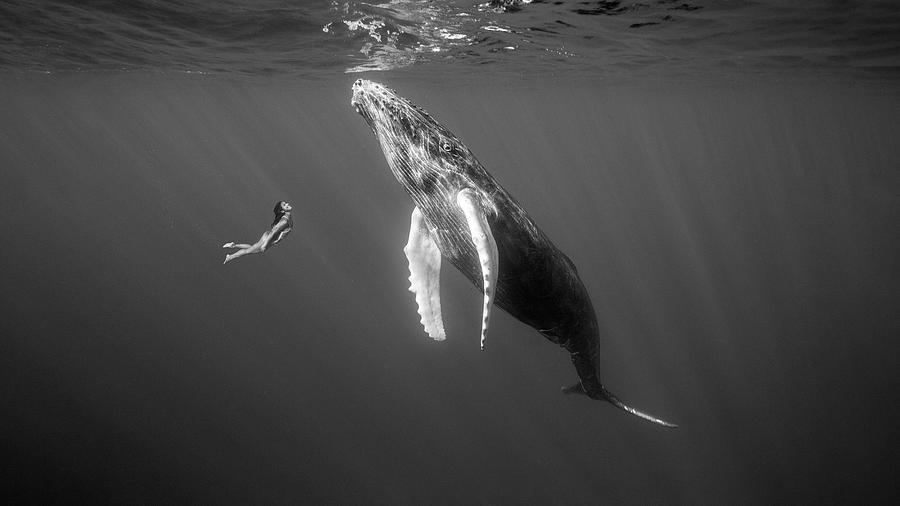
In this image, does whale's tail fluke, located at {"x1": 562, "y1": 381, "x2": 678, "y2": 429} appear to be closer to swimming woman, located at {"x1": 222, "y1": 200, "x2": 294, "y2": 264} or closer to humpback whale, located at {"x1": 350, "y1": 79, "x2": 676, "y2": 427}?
humpback whale, located at {"x1": 350, "y1": 79, "x2": 676, "y2": 427}

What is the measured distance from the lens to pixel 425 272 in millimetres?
3338

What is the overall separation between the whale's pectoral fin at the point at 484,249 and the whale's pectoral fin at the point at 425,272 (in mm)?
957

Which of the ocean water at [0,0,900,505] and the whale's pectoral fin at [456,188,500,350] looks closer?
the whale's pectoral fin at [456,188,500,350]

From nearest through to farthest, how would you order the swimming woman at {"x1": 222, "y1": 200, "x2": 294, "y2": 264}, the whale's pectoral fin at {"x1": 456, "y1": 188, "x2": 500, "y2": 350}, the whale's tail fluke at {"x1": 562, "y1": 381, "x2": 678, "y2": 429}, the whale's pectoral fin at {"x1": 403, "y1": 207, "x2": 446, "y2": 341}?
the whale's pectoral fin at {"x1": 456, "y1": 188, "x2": 500, "y2": 350}
the whale's pectoral fin at {"x1": 403, "y1": 207, "x2": 446, "y2": 341}
the whale's tail fluke at {"x1": 562, "y1": 381, "x2": 678, "y2": 429}
the swimming woman at {"x1": 222, "y1": 200, "x2": 294, "y2": 264}

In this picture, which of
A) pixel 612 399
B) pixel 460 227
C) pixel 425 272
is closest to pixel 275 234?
pixel 425 272

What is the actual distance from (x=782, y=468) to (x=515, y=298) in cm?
2131

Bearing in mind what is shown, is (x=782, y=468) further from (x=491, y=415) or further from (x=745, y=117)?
(x=745, y=117)

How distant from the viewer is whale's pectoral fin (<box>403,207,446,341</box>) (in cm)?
329

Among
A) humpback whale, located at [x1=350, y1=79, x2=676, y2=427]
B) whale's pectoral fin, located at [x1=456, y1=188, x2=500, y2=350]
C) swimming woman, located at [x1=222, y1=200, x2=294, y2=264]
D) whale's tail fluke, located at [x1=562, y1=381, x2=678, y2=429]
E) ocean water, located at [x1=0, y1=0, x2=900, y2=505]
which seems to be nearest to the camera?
whale's pectoral fin, located at [x1=456, y1=188, x2=500, y2=350]

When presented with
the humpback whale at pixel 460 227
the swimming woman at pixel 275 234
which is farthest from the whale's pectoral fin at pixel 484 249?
the swimming woman at pixel 275 234

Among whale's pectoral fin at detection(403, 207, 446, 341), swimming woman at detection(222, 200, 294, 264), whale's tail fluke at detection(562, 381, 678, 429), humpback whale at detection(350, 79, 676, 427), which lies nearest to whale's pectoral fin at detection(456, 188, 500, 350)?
humpback whale at detection(350, 79, 676, 427)

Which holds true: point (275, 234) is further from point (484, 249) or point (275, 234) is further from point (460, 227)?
point (484, 249)

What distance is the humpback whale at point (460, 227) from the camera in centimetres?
258

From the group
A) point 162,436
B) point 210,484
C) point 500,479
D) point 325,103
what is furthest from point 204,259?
point 500,479
